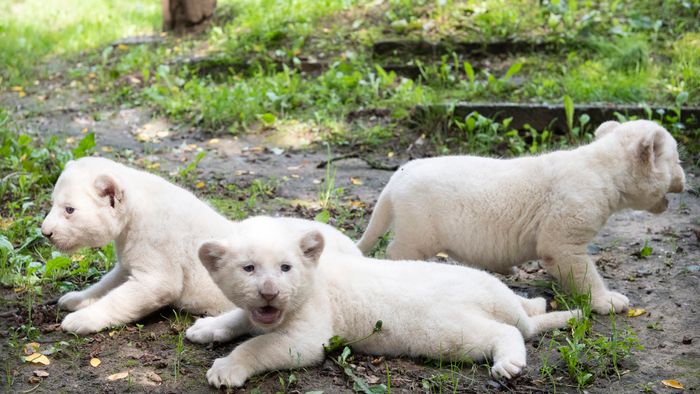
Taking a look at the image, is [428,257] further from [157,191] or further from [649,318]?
[157,191]

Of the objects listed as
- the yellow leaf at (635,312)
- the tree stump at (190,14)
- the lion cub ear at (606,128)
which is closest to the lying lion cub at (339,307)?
the yellow leaf at (635,312)

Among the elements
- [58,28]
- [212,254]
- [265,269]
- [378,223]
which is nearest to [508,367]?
[265,269]

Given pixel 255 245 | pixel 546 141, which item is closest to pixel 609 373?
pixel 255 245

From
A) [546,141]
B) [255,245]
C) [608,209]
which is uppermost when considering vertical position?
[255,245]

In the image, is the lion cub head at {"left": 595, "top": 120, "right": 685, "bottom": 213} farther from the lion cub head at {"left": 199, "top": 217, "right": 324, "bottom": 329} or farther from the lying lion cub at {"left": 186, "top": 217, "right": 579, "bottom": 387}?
the lion cub head at {"left": 199, "top": 217, "right": 324, "bottom": 329}

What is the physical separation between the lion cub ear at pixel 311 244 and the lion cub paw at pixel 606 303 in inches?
80.3

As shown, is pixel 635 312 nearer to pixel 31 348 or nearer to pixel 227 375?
pixel 227 375

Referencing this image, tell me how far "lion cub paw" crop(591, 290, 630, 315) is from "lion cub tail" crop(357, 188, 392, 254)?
5.30 ft

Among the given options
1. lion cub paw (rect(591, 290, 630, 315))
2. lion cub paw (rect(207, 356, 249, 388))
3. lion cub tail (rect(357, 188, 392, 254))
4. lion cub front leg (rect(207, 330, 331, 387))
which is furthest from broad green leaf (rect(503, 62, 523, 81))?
lion cub paw (rect(207, 356, 249, 388))

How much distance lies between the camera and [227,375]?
168 inches

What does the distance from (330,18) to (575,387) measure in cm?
951

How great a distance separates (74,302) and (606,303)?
3.55m

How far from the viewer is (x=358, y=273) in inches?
192

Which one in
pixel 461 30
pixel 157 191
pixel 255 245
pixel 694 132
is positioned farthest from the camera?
pixel 461 30
